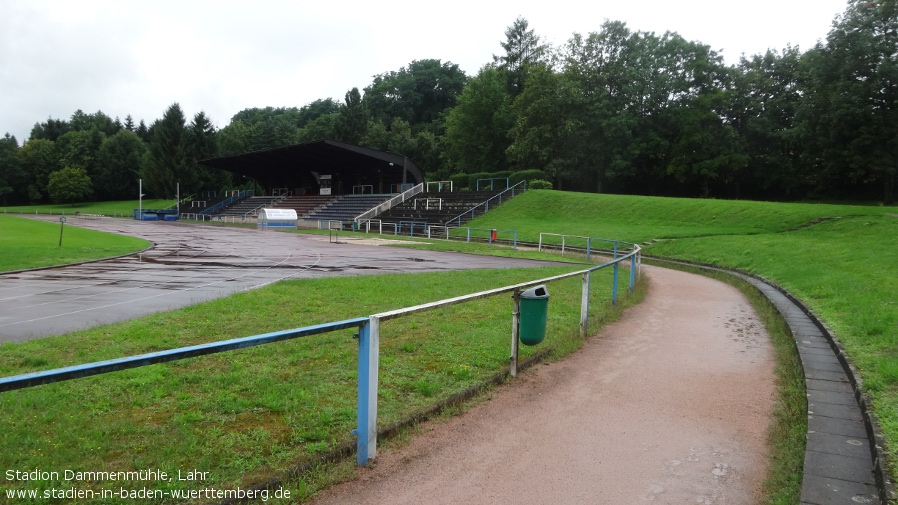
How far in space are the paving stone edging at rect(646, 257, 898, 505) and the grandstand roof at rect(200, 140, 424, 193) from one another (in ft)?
148

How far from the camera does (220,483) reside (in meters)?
3.42

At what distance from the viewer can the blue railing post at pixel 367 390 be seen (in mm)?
3779

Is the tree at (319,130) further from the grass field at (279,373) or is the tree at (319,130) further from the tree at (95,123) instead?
the grass field at (279,373)

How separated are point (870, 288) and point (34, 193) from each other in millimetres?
122900

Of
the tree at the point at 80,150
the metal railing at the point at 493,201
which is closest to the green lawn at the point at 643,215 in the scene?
the metal railing at the point at 493,201

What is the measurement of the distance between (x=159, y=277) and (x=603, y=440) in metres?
13.4

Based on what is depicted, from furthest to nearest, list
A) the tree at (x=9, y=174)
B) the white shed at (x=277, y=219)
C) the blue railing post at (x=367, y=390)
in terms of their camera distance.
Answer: the tree at (x=9, y=174) → the white shed at (x=277, y=219) → the blue railing post at (x=367, y=390)

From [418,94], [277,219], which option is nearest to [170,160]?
[418,94]

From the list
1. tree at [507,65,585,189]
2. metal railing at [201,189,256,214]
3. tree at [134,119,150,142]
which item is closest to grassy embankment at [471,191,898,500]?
tree at [507,65,585,189]

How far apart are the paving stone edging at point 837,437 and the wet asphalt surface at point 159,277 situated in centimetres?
904

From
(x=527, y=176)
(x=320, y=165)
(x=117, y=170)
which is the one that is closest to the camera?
(x=527, y=176)

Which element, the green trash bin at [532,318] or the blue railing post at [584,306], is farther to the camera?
the blue railing post at [584,306]

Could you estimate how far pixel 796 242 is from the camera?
19953 millimetres

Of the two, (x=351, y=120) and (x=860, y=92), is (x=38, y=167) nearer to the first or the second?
(x=351, y=120)
